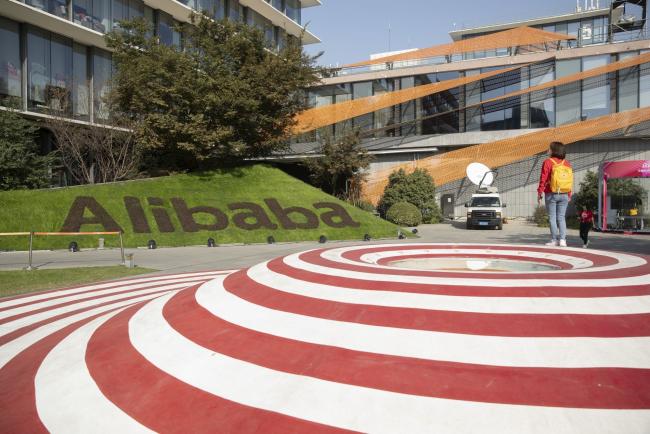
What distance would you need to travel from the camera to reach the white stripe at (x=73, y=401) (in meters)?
3.14

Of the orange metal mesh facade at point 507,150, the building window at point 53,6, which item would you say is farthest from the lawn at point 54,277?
the orange metal mesh facade at point 507,150

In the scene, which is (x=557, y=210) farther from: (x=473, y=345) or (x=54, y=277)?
(x=54, y=277)

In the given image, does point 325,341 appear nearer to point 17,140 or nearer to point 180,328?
point 180,328

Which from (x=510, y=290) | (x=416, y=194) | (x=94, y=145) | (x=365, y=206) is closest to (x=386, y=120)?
(x=416, y=194)

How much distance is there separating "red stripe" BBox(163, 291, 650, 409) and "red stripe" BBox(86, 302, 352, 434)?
470 mm

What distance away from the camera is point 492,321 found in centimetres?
358

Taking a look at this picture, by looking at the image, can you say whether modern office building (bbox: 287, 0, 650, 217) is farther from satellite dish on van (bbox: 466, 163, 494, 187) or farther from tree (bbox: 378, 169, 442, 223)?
satellite dish on van (bbox: 466, 163, 494, 187)

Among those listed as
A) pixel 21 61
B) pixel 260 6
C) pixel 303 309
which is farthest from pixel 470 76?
pixel 303 309

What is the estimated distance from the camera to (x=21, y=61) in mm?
27469

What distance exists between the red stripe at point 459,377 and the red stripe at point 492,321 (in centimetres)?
39

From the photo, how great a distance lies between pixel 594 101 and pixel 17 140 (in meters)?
40.9

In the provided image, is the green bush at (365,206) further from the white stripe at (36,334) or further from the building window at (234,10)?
the white stripe at (36,334)

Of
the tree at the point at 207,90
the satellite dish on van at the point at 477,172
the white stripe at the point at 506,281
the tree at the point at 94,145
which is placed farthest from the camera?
the satellite dish on van at the point at 477,172

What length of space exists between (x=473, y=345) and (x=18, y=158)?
2694cm
